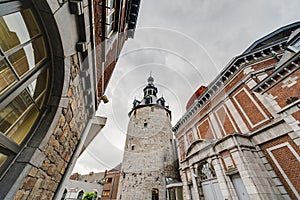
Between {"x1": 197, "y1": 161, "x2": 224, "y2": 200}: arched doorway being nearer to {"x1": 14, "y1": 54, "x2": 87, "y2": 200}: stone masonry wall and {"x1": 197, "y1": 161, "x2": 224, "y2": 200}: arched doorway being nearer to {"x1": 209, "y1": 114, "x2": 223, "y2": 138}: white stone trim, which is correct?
{"x1": 209, "y1": 114, "x2": 223, "y2": 138}: white stone trim

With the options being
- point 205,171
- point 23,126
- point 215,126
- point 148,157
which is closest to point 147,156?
point 148,157

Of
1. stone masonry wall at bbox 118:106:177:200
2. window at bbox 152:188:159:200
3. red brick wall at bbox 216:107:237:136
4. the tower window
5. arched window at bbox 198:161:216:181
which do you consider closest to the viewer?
arched window at bbox 198:161:216:181

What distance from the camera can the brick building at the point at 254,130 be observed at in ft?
17.5

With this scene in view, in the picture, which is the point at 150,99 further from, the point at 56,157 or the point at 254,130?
the point at 56,157

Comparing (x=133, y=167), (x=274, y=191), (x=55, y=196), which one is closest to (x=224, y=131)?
(x=274, y=191)

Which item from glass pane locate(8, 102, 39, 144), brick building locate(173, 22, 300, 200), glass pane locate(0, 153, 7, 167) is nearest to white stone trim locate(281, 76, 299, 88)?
brick building locate(173, 22, 300, 200)

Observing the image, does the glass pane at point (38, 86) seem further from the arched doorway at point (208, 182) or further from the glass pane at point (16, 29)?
the arched doorway at point (208, 182)

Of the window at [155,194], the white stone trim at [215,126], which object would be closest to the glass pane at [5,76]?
the white stone trim at [215,126]

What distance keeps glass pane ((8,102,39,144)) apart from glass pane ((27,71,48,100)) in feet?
0.67

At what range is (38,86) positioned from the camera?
1.90 m

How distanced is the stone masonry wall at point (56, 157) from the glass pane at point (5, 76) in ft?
2.32

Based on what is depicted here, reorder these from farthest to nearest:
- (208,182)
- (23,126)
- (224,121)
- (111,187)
A: (111,187), (224,121), (208,182), (23,126)

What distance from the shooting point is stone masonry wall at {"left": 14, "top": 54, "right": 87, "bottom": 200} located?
177 cm

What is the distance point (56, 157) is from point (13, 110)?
1150 millimetres
